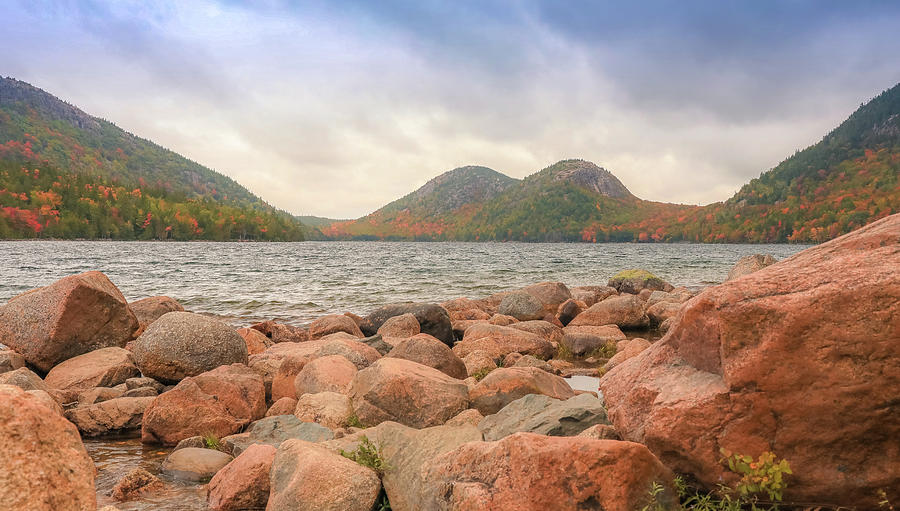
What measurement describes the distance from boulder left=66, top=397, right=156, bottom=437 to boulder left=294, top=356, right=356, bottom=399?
2665 mm

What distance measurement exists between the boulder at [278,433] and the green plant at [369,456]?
5.58 feet

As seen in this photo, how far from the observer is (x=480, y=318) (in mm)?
21203

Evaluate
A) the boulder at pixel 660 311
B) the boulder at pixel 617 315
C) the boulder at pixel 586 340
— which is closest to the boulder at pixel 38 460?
the boulder at pixel 586 340

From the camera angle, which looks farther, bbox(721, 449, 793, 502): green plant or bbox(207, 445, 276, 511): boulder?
bbox(207, 445, 276, 511): boulder

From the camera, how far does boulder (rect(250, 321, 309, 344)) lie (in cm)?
1702

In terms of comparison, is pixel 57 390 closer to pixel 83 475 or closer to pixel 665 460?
pixel 83 475

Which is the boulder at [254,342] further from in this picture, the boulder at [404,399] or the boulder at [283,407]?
the boulder at [404,399]

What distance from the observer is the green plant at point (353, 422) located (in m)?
7.83

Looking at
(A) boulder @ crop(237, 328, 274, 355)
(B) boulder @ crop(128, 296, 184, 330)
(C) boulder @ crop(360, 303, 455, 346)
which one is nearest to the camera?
(A) boulder @ crop(237, 328, 274, 355)

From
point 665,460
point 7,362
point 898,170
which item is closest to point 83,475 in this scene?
point 665,460

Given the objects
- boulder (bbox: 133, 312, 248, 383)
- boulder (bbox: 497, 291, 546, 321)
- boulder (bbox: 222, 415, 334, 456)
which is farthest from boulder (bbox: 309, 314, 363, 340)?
boulder (bbox: 222, 415, 334, 456)

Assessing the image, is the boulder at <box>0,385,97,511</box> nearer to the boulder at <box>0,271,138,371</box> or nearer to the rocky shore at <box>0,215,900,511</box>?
the rocky shore at <box>0,215,900,511</box>

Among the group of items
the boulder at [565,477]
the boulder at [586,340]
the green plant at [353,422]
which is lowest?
the boulder at [586,340]

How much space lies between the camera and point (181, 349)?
36.6 ft
